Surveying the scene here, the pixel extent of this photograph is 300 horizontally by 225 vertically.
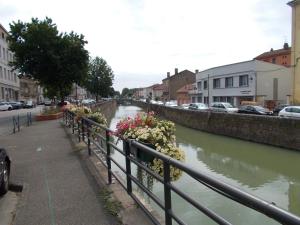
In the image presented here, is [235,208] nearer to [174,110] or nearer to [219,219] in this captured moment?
[219,219]

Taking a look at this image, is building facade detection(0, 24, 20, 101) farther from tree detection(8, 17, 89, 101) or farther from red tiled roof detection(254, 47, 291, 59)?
red tiled roof detection(254, 47, 291, 59)

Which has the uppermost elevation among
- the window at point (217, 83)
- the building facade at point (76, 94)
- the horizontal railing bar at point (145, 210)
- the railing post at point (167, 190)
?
the window at point (217, 83)

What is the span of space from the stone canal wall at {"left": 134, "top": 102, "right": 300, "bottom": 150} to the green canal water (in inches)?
21.4

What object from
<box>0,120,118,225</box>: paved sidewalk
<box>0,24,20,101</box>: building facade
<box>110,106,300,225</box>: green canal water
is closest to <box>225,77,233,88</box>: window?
<box>110,106,300,225</box>: green canal water

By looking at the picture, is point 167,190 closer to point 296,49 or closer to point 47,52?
point 47,52

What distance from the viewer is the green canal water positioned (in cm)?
802

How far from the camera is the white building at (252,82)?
43.9 m

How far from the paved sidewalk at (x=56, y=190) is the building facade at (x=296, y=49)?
96.1 feet

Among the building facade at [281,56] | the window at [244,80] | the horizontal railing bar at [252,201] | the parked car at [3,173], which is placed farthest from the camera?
the building facade at [281,56]

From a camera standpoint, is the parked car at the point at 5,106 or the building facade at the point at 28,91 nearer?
the parked car at the point at 5,106

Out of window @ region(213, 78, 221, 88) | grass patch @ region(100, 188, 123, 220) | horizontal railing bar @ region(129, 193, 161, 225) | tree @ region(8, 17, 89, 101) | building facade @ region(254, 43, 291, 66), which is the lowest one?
grass patch @ region(100, 188, 123, 220)

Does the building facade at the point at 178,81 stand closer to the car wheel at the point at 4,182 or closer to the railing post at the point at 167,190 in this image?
the car wheel at the point at 4,182

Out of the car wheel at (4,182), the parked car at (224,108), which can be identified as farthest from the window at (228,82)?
the car wheel at (4,182)

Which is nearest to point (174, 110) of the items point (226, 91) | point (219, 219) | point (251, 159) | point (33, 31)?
point (226, 91)
